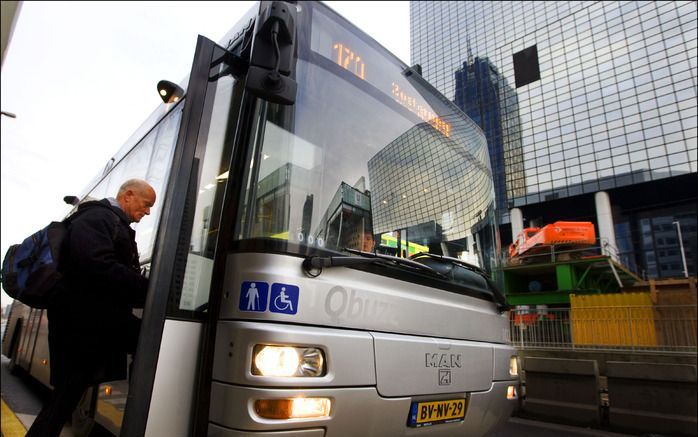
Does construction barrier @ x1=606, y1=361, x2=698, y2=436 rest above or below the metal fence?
below

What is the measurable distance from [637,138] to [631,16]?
994cm

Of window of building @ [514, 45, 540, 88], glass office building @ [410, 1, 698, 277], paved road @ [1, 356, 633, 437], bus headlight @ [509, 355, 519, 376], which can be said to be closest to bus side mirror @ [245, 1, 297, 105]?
bus headlight @ [509, 355, 519, 376]

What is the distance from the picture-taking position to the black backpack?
1.99 metres

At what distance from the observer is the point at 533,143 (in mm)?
25922

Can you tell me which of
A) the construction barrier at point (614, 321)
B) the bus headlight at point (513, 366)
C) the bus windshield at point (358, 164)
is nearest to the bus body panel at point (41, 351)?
the bus windshield at point (358, 164)

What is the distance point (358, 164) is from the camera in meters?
2.48

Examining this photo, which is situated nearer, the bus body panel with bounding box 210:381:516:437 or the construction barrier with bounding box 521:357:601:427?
the bus body panel with bounding box 210:381:516:437

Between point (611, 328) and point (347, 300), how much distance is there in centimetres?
1134

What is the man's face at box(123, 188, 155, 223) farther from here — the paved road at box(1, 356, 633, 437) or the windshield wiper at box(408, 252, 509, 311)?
the paved road at box(1, 356, 633, 437)

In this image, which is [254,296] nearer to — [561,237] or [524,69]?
[524,69]

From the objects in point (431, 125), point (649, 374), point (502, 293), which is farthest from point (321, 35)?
point (649, 374)

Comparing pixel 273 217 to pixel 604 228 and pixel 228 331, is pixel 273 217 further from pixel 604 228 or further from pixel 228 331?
pixel 604 228

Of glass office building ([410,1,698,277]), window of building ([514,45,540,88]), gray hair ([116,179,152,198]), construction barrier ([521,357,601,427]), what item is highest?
glass office building ([410,1,698,277])

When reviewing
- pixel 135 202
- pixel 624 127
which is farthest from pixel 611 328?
pixel 624 127
